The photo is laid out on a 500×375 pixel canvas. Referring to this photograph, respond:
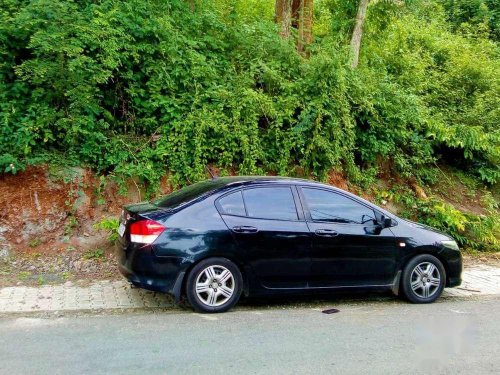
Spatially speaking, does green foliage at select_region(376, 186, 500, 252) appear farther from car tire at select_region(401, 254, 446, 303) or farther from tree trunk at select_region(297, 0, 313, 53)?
tree trunk at select_region(297, 0, 313, 53)

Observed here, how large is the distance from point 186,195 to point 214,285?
1194 mm

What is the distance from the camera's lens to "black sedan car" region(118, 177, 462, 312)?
6.26 meters

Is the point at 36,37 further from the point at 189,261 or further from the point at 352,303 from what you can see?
the point at 352,303

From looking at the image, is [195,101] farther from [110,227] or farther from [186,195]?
[186,195]

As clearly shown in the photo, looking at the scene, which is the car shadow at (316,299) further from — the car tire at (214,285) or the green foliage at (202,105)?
the green foliage at (202,105)

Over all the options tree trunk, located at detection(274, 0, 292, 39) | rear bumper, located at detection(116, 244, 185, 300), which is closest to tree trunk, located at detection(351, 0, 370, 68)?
tree trunk, located at detection(274, 0, 292, 39)

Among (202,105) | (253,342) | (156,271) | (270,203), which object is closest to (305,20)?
(202,105)

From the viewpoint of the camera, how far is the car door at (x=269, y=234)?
6.49 m

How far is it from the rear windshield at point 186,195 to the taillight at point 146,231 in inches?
14.7

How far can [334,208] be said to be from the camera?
699cm

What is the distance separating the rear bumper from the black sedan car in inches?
0.4

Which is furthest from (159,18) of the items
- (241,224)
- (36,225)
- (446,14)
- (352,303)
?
(446,14)

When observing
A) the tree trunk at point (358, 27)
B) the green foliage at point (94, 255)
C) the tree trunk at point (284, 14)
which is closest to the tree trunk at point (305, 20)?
the tree trunk at point (284, 14)

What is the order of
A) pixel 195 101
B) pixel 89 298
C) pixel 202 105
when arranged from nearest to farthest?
1. pixel 89 298
2. pixel 195 101
3. pixel 202 105
